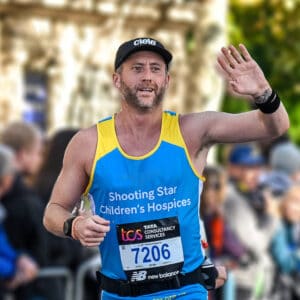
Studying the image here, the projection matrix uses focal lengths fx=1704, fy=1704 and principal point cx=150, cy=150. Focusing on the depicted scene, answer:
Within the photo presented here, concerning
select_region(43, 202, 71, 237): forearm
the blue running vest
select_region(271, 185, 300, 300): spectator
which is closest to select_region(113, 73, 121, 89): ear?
the blue running vest

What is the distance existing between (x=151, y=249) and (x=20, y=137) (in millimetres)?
4178

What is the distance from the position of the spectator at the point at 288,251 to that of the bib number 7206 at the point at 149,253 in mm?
5496

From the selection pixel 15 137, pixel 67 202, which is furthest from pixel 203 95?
pixel 67 202

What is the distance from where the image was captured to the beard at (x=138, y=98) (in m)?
8.52

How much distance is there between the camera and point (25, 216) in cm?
1169

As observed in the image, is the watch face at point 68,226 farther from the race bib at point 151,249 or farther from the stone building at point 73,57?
the stone building at point 73,57

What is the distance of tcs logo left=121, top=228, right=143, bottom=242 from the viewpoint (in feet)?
27.9

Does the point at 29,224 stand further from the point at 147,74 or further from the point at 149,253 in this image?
the point at 147,74

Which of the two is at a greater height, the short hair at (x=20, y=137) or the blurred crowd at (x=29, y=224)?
the short hair at (x=20, y=137)

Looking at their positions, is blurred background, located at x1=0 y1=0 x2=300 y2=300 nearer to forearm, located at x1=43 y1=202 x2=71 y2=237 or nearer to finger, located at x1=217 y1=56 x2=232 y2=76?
forearm, located at x1=43 y1=202 x2=71 y2=237

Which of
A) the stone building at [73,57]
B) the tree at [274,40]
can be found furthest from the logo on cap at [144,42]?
the tree at [274,40]

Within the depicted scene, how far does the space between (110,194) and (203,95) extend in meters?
17.2

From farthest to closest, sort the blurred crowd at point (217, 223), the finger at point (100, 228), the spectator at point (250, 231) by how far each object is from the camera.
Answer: the spectator at point (250, 231)
the blurred crowd at point (217, 223)
the finger at point (100, 228)

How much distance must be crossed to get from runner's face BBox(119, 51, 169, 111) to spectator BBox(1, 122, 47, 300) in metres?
3.26
